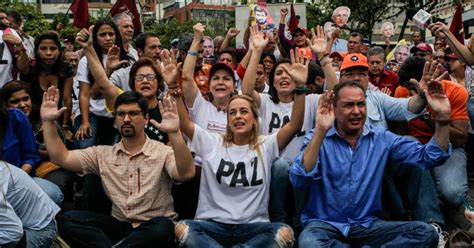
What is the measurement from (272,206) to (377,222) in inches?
36.4

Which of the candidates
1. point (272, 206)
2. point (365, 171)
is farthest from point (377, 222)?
point (272, 206)

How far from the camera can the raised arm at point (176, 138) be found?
4.79m

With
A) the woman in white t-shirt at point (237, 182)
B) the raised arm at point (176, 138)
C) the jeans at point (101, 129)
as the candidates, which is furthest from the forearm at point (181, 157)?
the jeans at point (101, 129)

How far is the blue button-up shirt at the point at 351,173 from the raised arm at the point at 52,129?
1.95m

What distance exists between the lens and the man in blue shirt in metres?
4.69

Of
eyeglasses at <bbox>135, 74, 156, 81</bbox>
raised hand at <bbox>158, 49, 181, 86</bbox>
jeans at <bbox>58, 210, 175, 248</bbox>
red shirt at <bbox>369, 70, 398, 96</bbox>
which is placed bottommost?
jeans at <bbox>58, 210, 175, 248</bbox>

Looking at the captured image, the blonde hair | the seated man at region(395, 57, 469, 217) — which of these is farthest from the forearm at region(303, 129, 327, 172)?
the seated man at region(395, 57, 469, 217)

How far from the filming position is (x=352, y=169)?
4844 millimetres

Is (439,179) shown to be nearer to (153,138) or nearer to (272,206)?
(272,206)

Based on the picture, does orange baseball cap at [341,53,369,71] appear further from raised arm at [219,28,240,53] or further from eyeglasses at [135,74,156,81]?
raised arm at [219,28,240,53]

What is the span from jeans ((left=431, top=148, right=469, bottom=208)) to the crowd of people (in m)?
0.01

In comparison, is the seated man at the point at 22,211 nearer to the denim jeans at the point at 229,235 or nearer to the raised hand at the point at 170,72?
the denim jeans at the point at 229,235

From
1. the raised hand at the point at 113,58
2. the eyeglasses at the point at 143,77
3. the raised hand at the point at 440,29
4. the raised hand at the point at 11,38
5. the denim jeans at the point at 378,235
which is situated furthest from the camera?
the raised hand at the point at 11,38

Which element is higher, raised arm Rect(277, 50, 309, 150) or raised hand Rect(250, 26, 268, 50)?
raised hand Rect(250, 26, 268, 50)
